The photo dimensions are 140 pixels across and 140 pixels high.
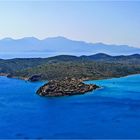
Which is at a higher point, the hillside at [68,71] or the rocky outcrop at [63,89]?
the hillside at [68,71]

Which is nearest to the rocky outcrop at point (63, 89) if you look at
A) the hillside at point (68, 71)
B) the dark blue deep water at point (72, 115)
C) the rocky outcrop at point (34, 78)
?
the dark blue deep water at point (72, 115)

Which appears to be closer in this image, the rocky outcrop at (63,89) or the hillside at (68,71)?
the rocky outcrop at (63,89)

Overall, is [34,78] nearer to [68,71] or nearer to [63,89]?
[68,71]

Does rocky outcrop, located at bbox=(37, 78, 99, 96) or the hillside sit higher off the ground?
the hillside

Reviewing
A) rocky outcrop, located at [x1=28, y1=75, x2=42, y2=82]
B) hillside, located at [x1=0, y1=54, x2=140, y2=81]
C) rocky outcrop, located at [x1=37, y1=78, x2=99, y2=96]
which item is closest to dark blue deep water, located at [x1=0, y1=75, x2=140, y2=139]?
rocky outcrop, located at [x1=37, y1=78, x2=99, y2=96]

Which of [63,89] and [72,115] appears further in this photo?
[63,89]

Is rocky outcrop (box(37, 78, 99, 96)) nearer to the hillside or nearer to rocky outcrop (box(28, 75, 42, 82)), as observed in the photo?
the hillside

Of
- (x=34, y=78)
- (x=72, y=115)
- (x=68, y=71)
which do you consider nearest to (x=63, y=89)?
(x=72, y=115)

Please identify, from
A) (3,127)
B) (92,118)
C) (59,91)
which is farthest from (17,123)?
(59,91)

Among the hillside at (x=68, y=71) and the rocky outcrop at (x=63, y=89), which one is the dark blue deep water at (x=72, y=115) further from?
the hillside at (x=68, y=71)
